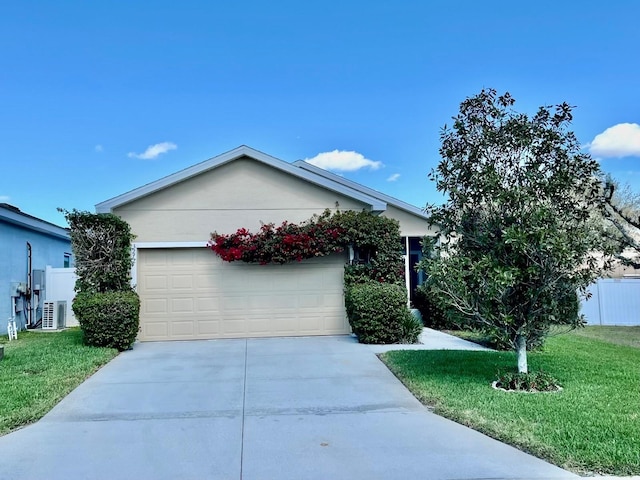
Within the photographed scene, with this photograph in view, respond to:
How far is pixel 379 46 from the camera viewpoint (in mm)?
14453

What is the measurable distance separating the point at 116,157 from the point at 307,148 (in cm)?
Answer: 748

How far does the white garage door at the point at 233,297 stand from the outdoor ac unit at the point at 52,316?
16.6ft

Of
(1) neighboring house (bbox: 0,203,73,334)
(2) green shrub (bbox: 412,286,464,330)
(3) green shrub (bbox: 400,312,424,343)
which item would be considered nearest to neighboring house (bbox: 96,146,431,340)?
(3) green shrub (bbox: 400,312,424,343)

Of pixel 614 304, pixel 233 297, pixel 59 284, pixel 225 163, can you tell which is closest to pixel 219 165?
pixel 225 163

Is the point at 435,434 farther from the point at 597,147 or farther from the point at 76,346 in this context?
the point at 597,147

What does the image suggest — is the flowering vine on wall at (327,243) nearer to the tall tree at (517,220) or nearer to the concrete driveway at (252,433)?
the concrete driveway at (252,433)

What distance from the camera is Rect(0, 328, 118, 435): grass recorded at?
19.2 feet

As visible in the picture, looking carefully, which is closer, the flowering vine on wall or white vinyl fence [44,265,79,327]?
the flowering vine on wall

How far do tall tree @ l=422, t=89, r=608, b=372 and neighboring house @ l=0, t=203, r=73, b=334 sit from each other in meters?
13.0

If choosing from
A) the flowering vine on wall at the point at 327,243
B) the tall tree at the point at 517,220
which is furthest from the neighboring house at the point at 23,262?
the tall tree at the point at 517,220

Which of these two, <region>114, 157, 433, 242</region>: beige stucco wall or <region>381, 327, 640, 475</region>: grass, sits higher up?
<region>114, 157, 433, 242</region>: beige stucco wall

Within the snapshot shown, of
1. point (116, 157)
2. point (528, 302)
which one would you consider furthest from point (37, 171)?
point (528, 302)

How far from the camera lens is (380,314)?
425 inches

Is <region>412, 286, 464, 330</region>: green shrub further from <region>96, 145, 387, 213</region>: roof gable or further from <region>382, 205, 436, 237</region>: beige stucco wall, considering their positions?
<region>96, 145, 387, 213</region>: roof gable
